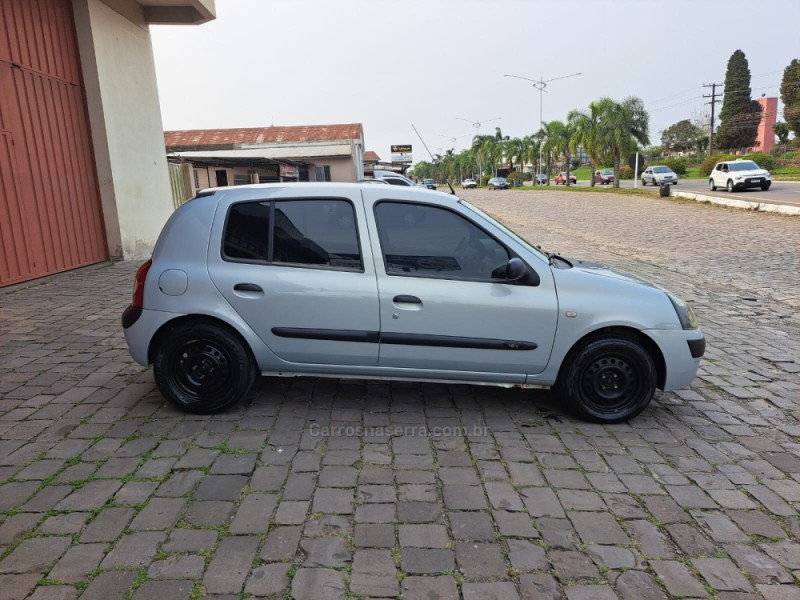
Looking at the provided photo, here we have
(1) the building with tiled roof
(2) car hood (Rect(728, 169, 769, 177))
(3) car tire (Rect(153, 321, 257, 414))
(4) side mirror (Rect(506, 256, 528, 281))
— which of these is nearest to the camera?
(4) side mirror (Rect(506, 256, 528, 281))

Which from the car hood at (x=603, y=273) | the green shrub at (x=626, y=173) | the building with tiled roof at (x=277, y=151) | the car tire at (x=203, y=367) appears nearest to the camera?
the car tire at (x=203, y=367)

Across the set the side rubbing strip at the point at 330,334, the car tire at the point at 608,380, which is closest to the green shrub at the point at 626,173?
the car tire at the point at 608,380

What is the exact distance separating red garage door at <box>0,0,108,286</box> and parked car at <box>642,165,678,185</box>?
39.1m

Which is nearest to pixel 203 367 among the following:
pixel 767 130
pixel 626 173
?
pixel 626 173

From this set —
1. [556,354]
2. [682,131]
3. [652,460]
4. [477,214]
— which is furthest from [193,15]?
[682,131]

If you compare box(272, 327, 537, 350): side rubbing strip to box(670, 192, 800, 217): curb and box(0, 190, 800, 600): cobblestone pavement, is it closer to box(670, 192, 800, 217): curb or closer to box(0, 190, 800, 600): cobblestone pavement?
box(0, 190, 800, 600): cobblestone pavement

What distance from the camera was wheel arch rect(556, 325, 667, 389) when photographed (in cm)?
385

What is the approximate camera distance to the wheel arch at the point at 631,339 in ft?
12.6

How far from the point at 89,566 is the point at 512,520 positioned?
→ 6.44ft

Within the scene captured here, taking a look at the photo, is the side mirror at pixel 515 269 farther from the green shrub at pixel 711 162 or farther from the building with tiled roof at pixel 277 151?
the green shrub at pixel 711 162

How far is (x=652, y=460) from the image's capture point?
342 cm

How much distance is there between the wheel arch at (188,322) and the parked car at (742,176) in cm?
3099

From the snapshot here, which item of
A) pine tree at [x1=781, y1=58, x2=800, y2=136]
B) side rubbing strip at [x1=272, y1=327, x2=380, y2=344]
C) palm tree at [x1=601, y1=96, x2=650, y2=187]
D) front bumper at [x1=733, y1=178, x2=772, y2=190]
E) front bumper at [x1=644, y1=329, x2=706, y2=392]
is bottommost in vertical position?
front bumper at [x1=644, y1=329, x2=706, y2=392]

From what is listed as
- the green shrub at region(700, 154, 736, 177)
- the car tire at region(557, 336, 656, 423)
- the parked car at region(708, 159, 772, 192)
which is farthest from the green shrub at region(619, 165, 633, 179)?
the car tire at region(557, 336, 656, 423)
